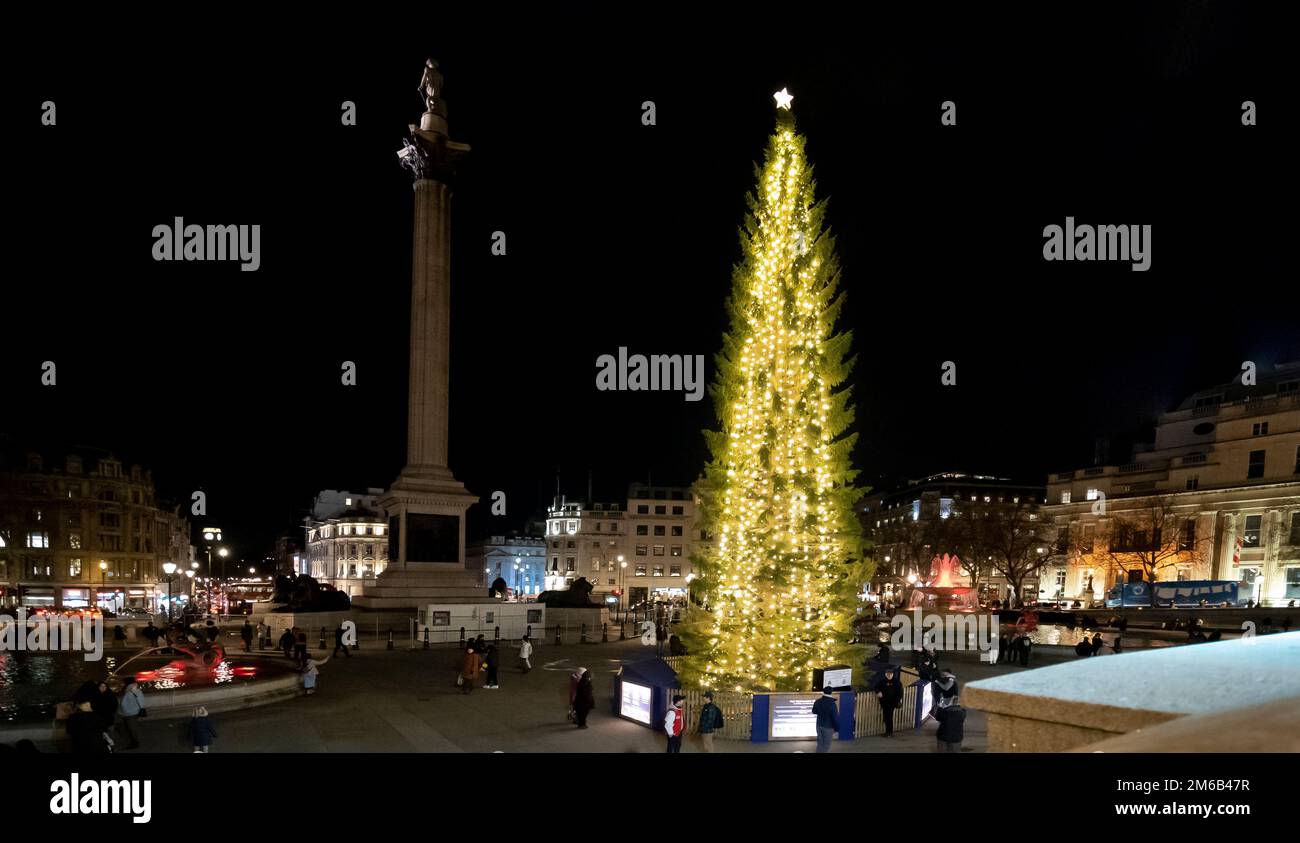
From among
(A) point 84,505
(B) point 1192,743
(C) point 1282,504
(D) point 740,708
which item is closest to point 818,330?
(D) point 740,708

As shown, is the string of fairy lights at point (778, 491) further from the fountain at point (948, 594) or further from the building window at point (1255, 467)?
the building window at point (1255, 467)

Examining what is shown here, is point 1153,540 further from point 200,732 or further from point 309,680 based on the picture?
point 200,732

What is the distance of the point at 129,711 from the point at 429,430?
104 feet

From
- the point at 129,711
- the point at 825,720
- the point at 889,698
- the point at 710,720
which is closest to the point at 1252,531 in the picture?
the point at 889,698

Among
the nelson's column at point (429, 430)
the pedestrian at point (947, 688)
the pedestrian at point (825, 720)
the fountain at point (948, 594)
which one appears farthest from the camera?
the fountain at point (948, 594)

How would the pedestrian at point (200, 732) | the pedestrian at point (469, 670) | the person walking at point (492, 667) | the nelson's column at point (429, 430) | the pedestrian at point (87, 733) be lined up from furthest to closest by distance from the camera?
the nelson's column at point (429, 430) → the person walking at point (492, 667) → the pedestrian at point (469, 670) → the pedestrian at point (200, 732) → the pedestrian at point (87, 733)

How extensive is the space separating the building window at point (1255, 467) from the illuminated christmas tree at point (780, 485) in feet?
214

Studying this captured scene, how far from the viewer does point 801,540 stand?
18766 millimetres

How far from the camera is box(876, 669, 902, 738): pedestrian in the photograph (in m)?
18.0

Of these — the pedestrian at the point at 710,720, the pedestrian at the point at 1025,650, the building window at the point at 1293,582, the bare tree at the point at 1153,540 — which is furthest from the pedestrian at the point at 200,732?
the building window at the point at 1293,582

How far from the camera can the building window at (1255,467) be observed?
219 ft

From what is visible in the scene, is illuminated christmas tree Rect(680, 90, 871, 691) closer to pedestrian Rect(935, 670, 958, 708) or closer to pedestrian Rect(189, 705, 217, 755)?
pedestrian Rect(935, 670, 958, 708)

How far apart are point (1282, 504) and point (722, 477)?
65.7 meters
